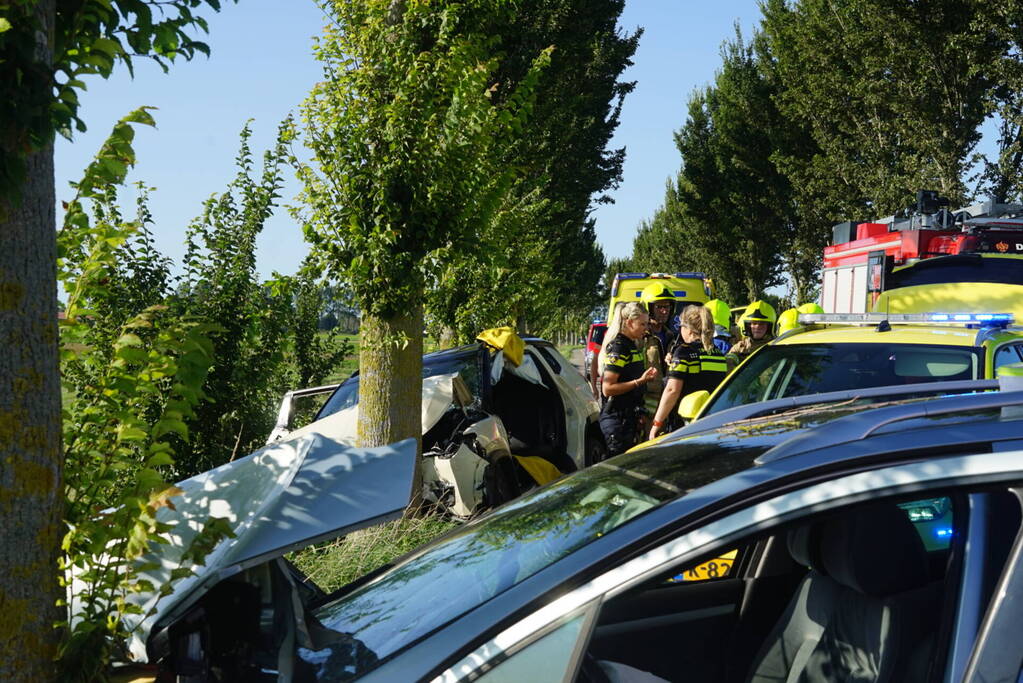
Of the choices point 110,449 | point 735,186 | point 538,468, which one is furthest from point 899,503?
point 735,186

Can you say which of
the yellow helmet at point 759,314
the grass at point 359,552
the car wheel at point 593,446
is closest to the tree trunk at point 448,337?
the car wheel at point 593,446

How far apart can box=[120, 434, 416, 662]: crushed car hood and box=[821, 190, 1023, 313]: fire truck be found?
23.2ft

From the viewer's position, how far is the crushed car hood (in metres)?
2.26

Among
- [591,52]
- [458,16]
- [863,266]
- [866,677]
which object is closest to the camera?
[866,677]

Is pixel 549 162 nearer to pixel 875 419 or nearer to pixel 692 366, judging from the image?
pixel 692 366

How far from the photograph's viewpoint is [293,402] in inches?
346

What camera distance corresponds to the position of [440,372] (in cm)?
877

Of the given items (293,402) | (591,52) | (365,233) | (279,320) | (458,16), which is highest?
(591,52)

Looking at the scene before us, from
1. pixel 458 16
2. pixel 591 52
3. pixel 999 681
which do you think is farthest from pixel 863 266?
pixel 591 52

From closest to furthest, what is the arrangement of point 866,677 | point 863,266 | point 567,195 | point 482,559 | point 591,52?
point 866,677 → point 482,559 → point 863,266 → point 591,52 → point 567,195

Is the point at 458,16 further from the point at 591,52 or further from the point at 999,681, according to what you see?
the point at 591,52

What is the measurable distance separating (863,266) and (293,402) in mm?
7217

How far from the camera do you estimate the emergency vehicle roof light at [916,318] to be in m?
5.36

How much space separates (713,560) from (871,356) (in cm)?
369
